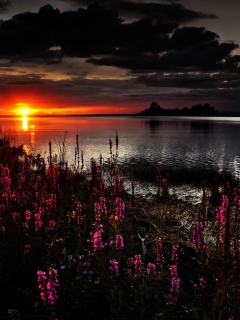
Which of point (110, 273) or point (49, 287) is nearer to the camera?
point (49, 287)

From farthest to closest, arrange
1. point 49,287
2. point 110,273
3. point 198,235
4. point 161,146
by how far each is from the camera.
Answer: point 161,146, point 110,273, point 198,235, point 49,287

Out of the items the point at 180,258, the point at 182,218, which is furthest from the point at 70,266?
the point at 182,218

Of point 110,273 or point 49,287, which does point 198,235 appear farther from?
point 49,287

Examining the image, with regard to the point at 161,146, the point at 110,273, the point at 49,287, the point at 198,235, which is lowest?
the point at 161,146

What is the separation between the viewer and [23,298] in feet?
15.4

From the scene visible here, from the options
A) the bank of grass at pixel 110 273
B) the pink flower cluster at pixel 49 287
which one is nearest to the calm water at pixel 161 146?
the bank of grass at pixel 110 273

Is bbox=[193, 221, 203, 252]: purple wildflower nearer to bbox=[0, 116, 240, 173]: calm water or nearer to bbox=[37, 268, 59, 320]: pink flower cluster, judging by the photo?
bbox=[37, 268, 59, 320]: pink flower cluster

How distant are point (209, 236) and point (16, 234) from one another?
4820 mm

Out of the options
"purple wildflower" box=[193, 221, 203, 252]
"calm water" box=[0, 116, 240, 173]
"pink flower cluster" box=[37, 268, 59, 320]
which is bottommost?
"calm water" box=[0, 116, 240, 173]

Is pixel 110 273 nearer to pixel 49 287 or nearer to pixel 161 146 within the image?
pixel 49 287

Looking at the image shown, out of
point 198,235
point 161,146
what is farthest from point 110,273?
point 161,146

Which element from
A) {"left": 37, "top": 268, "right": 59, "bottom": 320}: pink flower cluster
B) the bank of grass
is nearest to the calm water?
the bank of grass

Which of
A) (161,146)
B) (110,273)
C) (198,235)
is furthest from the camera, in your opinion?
(161,146)

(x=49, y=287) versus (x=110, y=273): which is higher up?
(x=49, y=287)
